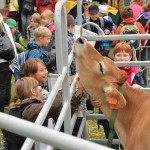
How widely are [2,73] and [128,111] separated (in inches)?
141

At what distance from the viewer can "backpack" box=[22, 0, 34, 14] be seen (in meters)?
12.6

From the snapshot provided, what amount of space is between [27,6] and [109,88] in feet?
31.9

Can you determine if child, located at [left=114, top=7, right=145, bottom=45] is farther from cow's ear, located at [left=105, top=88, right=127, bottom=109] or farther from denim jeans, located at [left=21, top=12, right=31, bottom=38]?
denim jeans, located at [left=21, top=12, right=31, bottom=38]

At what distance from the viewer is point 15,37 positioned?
8789 millimetres

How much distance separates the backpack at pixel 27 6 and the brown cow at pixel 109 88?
9.45 m

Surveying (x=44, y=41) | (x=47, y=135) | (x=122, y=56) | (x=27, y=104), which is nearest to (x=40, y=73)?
(x=122, y=56)

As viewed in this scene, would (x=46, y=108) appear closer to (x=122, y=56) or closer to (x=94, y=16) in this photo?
(x=122, y=56)

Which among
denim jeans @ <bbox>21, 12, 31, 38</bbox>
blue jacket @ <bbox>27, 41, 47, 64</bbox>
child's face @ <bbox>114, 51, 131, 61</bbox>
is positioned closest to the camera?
child's face @ <bbox>114, 51, 131, 61</bbox>

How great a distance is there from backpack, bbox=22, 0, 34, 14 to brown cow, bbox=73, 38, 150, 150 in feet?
31.0

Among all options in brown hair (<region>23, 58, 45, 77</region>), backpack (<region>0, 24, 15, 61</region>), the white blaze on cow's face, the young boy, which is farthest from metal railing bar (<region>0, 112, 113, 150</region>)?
the young boy

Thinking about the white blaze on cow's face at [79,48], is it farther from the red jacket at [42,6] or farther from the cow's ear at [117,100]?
the red jacket at [42,6]

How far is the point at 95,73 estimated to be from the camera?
3.34 meters

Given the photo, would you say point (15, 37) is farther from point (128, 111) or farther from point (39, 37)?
point (128, 111)

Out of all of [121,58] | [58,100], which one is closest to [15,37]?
[121,58]
